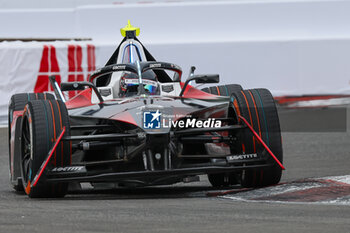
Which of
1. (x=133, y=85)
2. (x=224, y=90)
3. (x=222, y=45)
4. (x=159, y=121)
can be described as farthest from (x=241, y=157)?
(x=222, y=45)

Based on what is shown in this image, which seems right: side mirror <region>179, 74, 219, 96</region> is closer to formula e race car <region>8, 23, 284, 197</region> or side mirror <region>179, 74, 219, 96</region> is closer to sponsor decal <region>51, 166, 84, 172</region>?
formula e race car <region>8, 23, 284, 197</region>

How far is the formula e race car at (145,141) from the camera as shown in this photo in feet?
24.4

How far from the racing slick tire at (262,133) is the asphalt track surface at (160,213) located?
538 millimetres

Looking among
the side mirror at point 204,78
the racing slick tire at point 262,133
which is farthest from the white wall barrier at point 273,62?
the racing slick tire at point 262,133

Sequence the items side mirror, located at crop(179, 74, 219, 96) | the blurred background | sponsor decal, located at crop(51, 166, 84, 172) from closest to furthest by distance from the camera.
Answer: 1. sponsor decal, located at crop(51, 166, 84, 172)
2. side mirror, located at crop(179, 74, 219, 96)
3. the blurred background

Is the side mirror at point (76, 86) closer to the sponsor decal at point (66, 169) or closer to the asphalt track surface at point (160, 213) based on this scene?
the asphalt track surface at point (160, 213)

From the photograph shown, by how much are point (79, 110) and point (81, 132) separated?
21 cm

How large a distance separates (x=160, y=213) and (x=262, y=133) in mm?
1884

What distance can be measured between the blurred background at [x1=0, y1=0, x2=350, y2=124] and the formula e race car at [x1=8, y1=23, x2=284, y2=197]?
27.4ft

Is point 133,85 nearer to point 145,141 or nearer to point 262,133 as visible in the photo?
point 145,141

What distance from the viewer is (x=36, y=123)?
7504mm

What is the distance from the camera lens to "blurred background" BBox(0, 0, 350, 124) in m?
16.9

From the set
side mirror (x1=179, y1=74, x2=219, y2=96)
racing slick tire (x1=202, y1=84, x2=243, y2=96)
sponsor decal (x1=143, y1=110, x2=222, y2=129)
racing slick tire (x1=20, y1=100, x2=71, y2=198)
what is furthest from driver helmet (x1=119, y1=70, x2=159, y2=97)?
racing slick tire (x1=20, y1=100, x2=71, y2=198)

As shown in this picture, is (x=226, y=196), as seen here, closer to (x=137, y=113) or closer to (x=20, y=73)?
(x=137, y=113)
